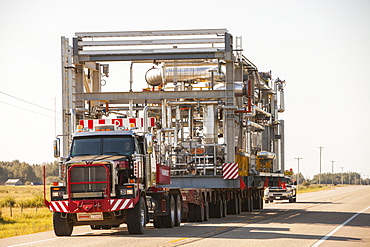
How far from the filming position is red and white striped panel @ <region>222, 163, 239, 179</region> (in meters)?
29.1

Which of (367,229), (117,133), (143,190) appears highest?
(117,133)

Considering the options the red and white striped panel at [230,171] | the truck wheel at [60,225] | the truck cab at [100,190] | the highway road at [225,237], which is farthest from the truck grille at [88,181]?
the red and white striped panel at [230,171]

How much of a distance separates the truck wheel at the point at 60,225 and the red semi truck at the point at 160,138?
3 cm

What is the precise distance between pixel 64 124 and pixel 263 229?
403 inches

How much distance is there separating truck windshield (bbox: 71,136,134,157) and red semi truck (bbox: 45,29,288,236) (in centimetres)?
3

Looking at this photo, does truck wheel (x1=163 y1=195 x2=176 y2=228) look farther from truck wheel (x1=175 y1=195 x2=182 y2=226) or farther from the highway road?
truck wheel (x1=175 y1=195 x2=182 y2=226)

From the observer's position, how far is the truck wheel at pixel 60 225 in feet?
64.4

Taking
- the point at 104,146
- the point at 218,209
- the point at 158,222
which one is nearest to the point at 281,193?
the point at 218,209

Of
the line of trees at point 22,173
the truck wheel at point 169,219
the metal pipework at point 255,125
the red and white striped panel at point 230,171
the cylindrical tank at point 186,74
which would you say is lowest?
the line of trees at point 22,173

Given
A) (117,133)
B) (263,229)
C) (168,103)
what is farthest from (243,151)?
(117,133)

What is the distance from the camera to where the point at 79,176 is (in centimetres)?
1941

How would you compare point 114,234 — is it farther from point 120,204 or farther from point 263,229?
point 263,229

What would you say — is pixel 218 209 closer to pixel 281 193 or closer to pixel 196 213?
pixel 196 213

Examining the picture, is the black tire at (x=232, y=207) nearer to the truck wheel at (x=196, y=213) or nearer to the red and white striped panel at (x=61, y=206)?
the truck wheel at (x=196, y=213)
